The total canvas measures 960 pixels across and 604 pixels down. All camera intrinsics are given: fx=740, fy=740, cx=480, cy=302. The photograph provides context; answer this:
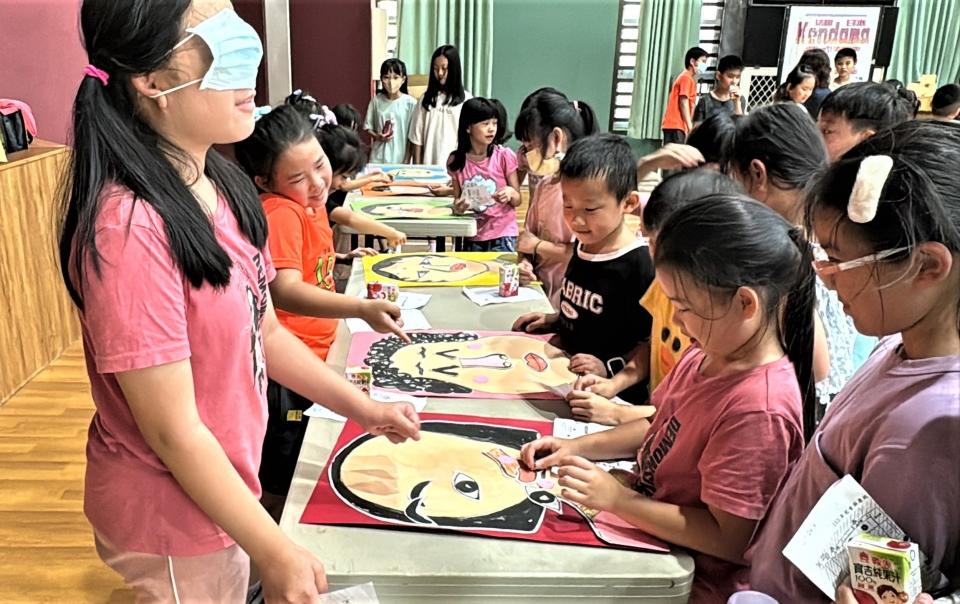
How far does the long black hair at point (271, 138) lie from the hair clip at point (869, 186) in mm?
1370

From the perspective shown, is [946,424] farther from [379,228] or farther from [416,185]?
[416,185]

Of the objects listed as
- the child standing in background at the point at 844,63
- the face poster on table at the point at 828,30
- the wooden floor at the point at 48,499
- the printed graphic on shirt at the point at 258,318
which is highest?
the face poster on table at the point at 828,30

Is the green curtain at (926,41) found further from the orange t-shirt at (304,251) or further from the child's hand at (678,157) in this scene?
the orange t-shirt at (304,251)

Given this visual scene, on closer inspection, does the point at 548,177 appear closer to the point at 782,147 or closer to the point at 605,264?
the point at 605,264

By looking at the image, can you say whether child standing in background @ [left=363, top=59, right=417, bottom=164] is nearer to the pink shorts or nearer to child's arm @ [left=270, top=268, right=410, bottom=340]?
child's arm @ [left=270, top=268, right=410, bottom=340]

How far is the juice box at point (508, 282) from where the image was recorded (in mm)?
2268

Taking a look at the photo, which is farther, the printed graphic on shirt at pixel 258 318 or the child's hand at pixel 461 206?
the child's hand at pixel 461 206

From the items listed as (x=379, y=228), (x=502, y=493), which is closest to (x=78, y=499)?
(x=379, y=228)

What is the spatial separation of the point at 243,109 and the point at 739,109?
6.88 metres

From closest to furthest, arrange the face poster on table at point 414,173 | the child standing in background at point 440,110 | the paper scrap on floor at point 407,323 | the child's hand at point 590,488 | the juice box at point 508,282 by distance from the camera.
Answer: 1. the child's hand at point 590,488
2. the paper scrap on floor at point 407,323
3. the juice box at point 508,282
4. the face poster on table at point 414,173
5. the child standing in background at point 440,110

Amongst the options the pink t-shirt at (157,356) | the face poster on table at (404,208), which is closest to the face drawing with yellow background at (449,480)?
the pink t-shirt at (157,356)

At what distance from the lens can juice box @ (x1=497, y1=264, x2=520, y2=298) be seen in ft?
7.44

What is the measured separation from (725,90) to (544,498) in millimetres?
6514

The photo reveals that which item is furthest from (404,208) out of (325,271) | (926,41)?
(926,41)
